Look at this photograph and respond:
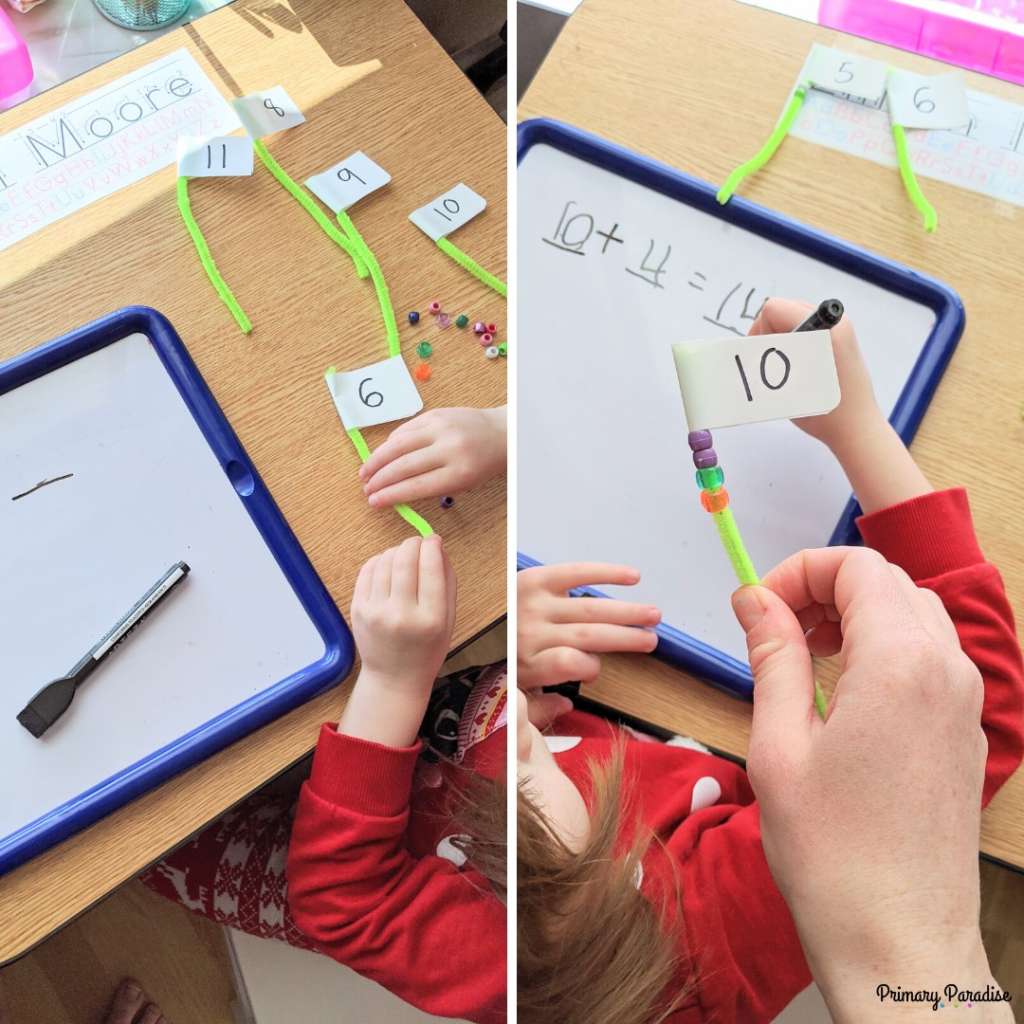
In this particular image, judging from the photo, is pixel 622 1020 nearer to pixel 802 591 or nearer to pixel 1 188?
pixel 802 591

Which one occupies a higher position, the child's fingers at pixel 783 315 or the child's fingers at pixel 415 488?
the child's fingers at pixel 783 315

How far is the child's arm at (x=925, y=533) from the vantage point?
47 centimetres

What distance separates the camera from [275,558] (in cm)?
48

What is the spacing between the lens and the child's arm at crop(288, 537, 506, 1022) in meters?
0.47

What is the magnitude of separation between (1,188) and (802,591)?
18.8 inches

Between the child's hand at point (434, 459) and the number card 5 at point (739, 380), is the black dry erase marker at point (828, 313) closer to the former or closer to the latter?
the number card 5 at point (739, 380)

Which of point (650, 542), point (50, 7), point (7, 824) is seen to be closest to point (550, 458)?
point (650, 542)

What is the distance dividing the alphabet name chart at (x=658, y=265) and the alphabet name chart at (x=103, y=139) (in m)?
0.21

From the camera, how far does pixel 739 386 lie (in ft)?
1.09

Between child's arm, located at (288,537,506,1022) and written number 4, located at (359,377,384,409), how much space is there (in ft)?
0.26

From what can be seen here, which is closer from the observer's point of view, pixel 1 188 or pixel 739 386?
pixel 739 386

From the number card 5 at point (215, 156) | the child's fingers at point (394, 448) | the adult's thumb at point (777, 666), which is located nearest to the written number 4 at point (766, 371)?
the adult's thumb at point (777, 666)

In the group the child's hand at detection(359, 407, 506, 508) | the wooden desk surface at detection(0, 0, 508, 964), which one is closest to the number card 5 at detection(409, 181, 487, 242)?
the wooden desk surface at detection(0, 0, 508, 964)

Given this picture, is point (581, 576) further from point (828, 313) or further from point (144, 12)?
point (144, 12)
